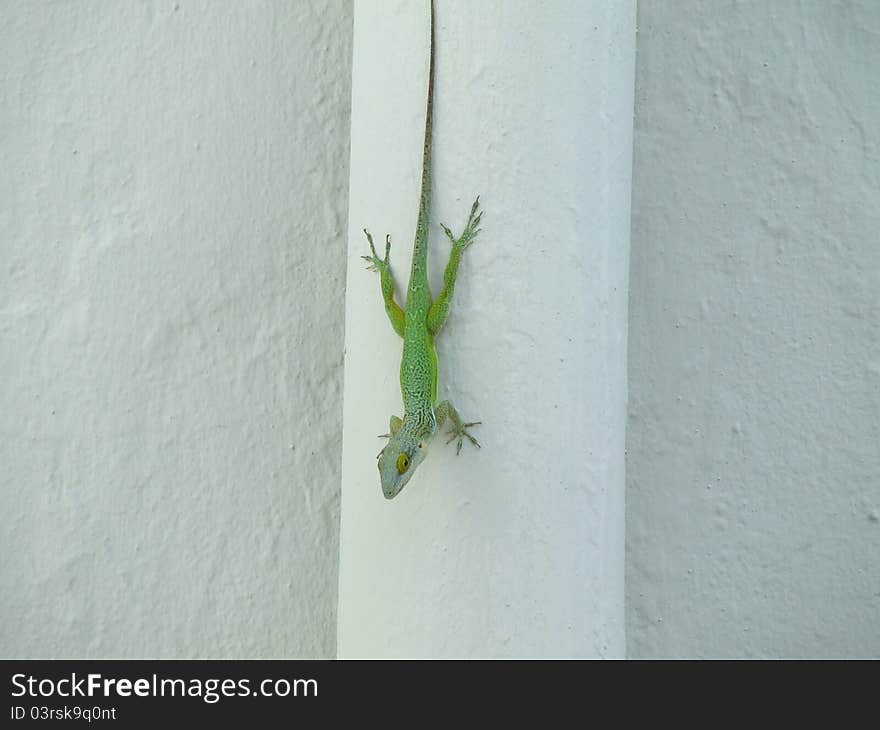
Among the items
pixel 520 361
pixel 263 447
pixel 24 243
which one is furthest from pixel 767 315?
pixel 24 243

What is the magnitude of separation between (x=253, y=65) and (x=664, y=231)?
672 mm

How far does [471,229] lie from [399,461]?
0.93ft

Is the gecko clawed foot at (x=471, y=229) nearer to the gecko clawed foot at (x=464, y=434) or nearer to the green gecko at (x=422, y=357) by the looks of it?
the green gecko at (x=422, y=357)

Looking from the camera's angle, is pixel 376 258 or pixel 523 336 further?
pixel 376 258

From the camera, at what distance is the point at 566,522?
926mm

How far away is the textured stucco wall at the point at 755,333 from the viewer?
3.79 feet

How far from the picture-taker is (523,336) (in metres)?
0.93

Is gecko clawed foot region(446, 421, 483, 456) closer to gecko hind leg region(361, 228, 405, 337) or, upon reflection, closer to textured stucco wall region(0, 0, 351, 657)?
gecko hind leg region(361, 228, 405, 337)

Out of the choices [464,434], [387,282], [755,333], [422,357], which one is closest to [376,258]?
[387,282]

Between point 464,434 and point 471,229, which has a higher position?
point 471,229

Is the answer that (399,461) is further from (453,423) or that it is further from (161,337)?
(161,337)

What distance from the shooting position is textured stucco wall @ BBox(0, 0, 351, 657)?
48.7 inches

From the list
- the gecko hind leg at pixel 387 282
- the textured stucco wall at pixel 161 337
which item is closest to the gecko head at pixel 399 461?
the gecko hind leg at pixel 387 282

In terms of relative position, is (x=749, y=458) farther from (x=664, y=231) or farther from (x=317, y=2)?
(x=317, y=2)
